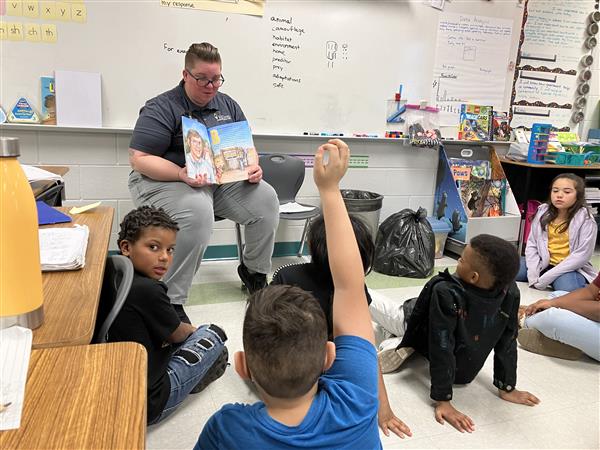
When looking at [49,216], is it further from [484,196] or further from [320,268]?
[484,196]

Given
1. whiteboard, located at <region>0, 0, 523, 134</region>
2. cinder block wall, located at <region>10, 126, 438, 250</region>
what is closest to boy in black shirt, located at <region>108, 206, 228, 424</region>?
cinder block wall, located at <region>10, 126, 438, 250</region>

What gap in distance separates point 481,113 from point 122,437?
3.80 metres

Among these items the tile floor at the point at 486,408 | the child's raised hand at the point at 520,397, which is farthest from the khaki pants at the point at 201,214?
the child's raised hand at the point at 520,397

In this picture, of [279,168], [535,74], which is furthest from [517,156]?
[279,168]

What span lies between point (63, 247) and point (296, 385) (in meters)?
0.71

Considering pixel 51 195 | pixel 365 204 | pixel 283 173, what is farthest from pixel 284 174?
pixel 51 195

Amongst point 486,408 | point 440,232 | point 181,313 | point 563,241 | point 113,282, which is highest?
point 113,282

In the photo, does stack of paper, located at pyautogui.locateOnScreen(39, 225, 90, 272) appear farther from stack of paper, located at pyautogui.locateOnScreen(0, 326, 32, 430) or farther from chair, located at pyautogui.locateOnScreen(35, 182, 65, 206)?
chair, located at pyautogui.locateOnScreen(35, 182, 65, 206)

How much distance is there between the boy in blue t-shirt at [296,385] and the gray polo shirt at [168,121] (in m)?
1.73

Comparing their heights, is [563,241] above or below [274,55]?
below

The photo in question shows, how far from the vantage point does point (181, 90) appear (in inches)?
92.3

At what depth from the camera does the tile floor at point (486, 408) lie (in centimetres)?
150

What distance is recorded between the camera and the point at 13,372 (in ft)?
1.93

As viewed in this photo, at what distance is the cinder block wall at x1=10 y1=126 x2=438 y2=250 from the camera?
2.76 meters
